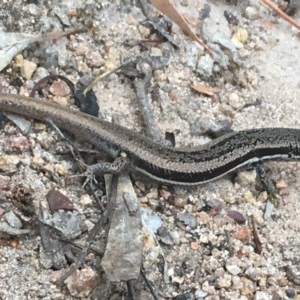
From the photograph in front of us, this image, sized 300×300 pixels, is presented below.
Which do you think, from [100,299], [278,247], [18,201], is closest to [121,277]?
[100,299]

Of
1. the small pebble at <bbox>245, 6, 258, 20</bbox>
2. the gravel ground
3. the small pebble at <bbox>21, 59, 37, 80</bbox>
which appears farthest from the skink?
the small pebble at <bbox>245, 6, 258, 20</bbox>

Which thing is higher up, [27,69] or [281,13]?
[281,13]

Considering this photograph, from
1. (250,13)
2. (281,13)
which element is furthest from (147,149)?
(281,13)

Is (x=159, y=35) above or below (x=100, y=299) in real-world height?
above

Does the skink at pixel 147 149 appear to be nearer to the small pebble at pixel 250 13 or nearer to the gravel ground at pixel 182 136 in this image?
the gravel ground at pixel 182 136

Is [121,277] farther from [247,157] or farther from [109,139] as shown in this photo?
[247,157]

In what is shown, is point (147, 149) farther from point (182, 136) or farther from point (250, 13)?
point (250, 13)

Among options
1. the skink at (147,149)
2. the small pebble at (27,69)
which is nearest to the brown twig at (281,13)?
the skink at (147,149)
